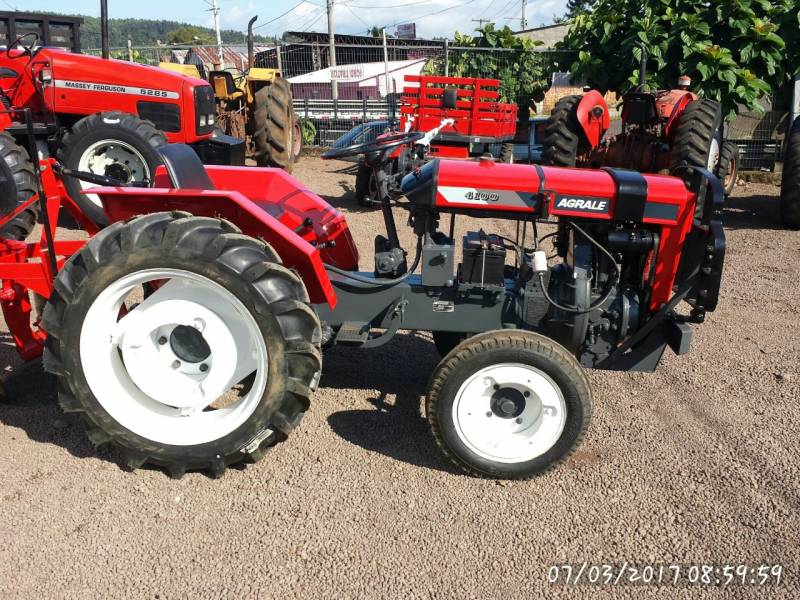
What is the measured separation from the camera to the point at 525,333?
298cm

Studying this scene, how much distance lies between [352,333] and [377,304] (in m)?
0.18

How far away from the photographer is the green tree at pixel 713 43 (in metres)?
9.48

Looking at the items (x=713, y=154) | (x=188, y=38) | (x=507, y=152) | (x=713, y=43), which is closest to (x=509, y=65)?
(x=507, y=152)

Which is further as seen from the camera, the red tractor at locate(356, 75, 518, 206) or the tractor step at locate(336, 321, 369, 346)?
the red tractor at locate(356, 75, 518, 206)

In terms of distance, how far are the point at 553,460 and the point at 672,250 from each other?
1.12m

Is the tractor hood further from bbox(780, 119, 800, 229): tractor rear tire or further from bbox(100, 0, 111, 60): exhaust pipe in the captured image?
bbox(780, 119, 800, 229): tractor rear tire

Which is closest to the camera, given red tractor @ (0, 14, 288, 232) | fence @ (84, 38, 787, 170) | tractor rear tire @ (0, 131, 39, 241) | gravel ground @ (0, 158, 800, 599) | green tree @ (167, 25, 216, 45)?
gravel ground @ (0, 158, 800, 599)

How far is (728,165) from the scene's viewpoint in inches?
364

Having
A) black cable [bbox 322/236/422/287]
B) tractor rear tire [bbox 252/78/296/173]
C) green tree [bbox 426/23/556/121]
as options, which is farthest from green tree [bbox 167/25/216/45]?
black cable [bbox 322/236/422/287]

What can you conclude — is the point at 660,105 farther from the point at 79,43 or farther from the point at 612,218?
the point at 79,43

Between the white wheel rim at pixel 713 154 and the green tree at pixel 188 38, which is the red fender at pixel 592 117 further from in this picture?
the green tree at pixel 188 38

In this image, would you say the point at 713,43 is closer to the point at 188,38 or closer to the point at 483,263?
the point at 483,263

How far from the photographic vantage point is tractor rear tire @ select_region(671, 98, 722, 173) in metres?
7.35

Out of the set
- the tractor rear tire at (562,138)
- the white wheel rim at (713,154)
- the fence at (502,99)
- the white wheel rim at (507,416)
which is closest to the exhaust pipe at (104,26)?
the fence at (502,99)
